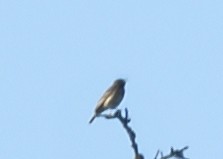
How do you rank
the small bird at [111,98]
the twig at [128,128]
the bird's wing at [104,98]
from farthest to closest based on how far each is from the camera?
the bird's wing at [104,98] < the small bird at [111,98] < the twig at [128,128]

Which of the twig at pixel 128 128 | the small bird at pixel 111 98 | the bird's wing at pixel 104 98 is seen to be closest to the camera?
the twig at pixel 128 128

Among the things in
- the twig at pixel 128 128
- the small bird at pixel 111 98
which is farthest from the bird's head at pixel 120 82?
the twig at pixel 128 128

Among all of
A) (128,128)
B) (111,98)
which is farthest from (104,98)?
(128,128)

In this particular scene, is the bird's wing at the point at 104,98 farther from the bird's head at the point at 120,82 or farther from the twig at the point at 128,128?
the twig at the point at 128,128

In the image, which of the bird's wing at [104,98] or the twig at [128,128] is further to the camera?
the bird's wing at [104,98]

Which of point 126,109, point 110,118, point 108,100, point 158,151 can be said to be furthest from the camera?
point 108,100

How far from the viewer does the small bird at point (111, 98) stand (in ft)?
65.7

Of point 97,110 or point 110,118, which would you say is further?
point 97,110

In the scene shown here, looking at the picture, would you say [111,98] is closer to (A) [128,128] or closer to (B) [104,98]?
(B) [104,98]

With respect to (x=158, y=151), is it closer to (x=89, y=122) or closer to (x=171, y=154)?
(x=171, y=154)

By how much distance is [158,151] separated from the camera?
1262cm

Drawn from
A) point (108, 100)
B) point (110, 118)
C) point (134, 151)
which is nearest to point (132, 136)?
point (134, 151)

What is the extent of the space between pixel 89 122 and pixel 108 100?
101 cm

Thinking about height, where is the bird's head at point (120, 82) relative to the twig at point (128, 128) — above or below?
above
